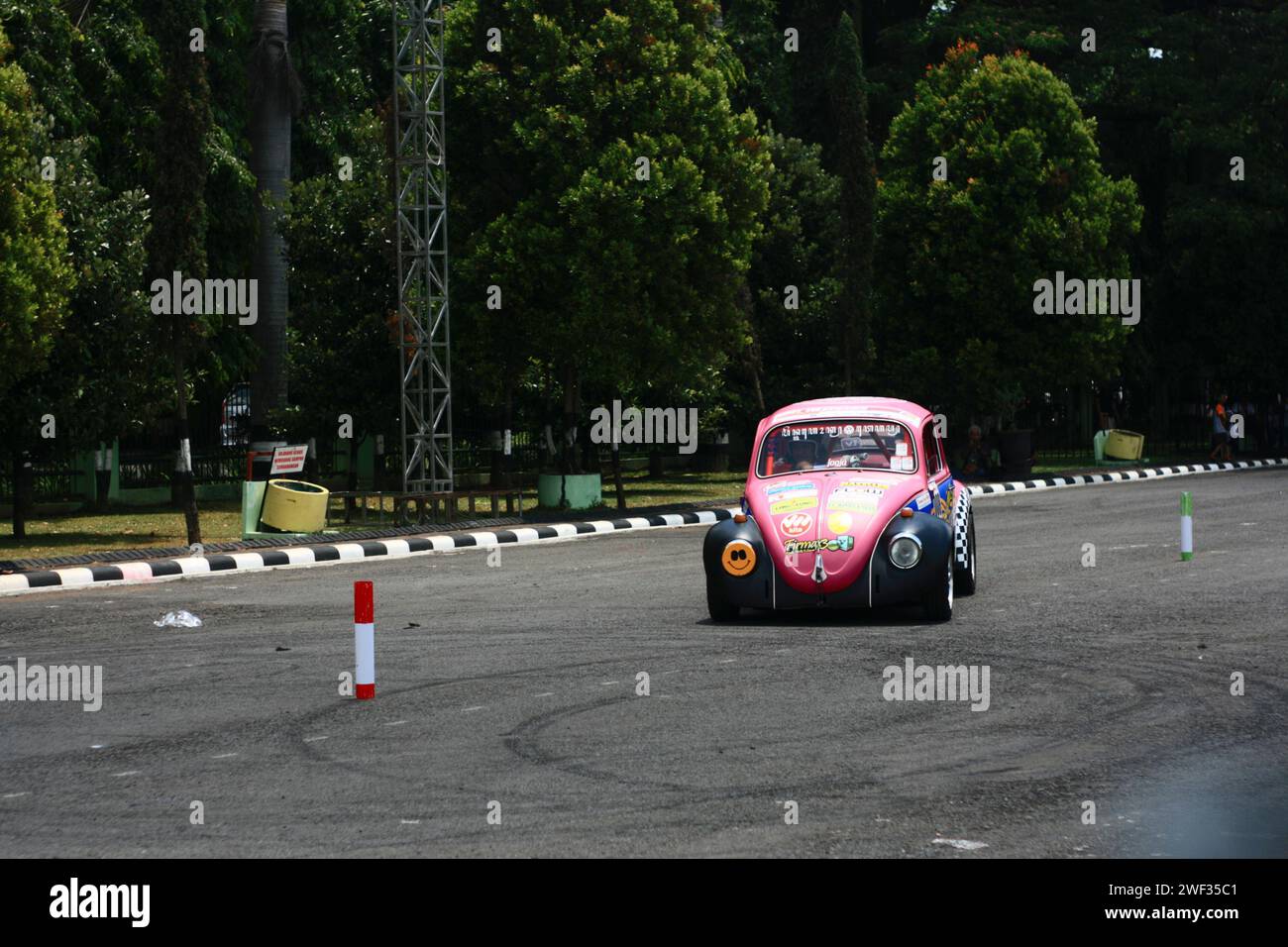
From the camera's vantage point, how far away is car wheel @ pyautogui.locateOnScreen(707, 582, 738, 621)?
1431cm

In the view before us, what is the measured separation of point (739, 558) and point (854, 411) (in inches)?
94.8

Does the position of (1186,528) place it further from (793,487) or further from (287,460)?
(287,460)

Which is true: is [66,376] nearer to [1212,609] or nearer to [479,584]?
[479,584]

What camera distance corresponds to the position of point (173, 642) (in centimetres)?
1384

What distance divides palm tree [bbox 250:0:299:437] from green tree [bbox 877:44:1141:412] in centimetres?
1473

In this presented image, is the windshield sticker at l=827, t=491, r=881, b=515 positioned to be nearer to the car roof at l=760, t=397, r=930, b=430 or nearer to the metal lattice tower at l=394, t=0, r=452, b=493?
the car roof at l=760, t=397, r=930, b=430

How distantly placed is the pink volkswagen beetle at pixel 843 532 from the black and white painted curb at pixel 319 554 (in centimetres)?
784

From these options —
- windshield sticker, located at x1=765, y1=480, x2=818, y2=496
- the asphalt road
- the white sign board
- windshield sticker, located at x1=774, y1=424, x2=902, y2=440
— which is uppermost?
windshield sticker, located at x1=774, y1=424, x2=902, y2=440

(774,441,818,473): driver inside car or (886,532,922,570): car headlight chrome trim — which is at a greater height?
(774,441,818,473): driver inside car

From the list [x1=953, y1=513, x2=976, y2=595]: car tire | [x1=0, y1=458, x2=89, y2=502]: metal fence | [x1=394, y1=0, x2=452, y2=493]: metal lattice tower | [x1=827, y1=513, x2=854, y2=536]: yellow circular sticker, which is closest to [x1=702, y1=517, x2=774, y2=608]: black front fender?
[x1=827, y1=513, x2=854, y2=536]: yellow circular sticker

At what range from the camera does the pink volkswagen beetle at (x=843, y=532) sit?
13.9 meters

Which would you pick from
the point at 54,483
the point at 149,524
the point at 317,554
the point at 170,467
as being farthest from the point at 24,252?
the point at 170,467

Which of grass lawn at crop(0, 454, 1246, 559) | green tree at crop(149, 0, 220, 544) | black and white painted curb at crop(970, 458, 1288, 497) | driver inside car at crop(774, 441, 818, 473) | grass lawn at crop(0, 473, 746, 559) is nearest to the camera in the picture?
driver inside car at crop(774, 441, 818, 473)
